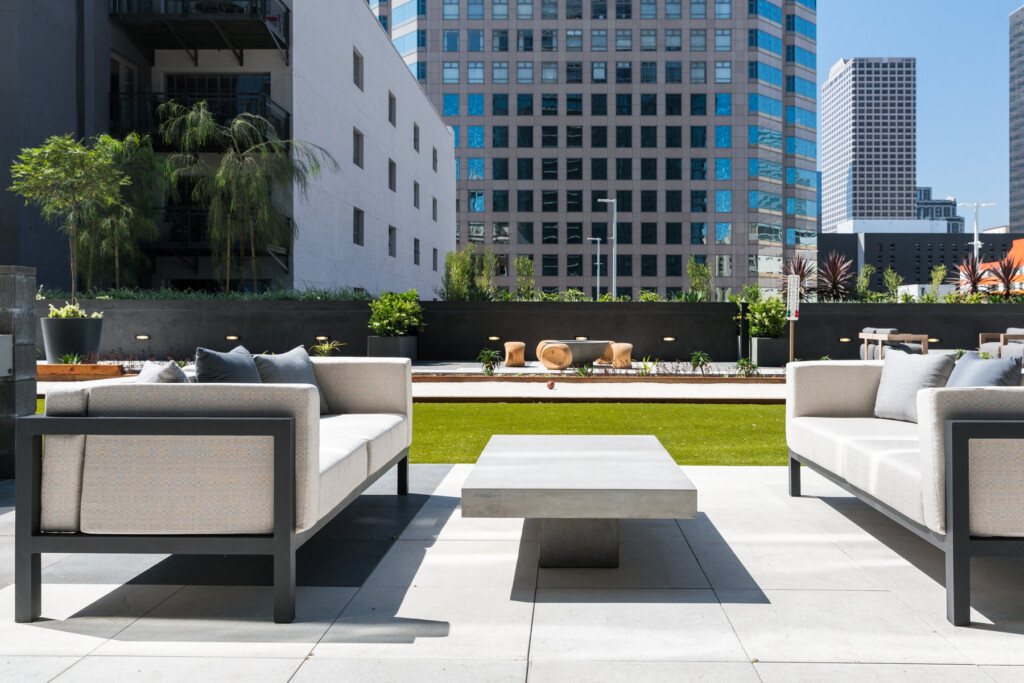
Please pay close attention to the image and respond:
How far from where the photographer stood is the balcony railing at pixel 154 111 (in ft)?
67.6

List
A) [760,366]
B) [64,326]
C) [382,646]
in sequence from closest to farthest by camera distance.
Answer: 1. [382,646]
2. [64,326]
3. [760,366]

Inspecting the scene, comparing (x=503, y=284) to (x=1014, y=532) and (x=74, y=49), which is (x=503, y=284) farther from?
(x=1014, y=532)

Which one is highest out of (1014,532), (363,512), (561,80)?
(561,80)

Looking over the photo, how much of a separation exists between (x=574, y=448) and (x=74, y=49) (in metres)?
21.0

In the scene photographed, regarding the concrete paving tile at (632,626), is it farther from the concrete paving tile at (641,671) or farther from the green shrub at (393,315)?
the green shrub at (393,315)

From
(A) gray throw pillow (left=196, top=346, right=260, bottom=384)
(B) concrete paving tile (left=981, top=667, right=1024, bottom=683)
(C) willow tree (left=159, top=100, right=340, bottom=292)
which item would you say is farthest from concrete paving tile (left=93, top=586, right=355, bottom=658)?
(C) willow tree (left=159, top=100, right=340, bottom=292)

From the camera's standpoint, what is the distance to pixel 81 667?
2482mm

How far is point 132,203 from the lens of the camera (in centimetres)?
1914

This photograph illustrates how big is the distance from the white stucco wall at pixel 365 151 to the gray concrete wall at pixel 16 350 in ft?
51.4

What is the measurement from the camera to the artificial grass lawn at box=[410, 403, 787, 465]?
6633mm

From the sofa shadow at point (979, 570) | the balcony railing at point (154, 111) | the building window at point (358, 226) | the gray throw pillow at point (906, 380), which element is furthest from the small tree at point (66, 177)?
the sofa shadow at point (979, 570)

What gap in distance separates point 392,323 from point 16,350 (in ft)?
44.6

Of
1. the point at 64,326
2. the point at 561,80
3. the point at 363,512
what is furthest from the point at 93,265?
the point at 561,80

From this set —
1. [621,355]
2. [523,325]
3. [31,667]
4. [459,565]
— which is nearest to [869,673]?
[459,565]
